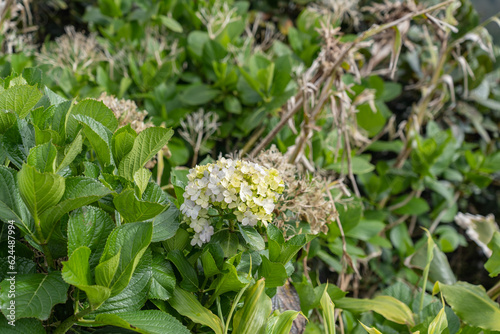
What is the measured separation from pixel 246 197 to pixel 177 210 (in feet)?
0.45

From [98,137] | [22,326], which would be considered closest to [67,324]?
[22,326]

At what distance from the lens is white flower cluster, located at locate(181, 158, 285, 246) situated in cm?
65

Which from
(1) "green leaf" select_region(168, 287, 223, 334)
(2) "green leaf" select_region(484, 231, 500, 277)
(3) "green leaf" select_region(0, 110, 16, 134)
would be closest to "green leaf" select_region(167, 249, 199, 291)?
(1) "green leaf" select_region(168, 287, 223, 334)

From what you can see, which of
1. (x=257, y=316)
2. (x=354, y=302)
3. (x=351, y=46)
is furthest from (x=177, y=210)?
(x=351, y=46)

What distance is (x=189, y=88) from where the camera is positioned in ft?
4.54

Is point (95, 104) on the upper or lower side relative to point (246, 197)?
upper

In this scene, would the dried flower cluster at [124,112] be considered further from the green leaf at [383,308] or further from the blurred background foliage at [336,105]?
the green leaf at [383,308]

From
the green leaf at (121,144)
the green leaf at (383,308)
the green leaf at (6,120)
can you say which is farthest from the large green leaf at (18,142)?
the green leaf at (383,308)

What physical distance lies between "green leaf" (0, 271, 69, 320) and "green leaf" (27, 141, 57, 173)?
0.52ft

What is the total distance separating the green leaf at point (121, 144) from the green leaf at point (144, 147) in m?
0.02

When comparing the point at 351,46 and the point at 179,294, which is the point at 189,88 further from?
the point at 179,294

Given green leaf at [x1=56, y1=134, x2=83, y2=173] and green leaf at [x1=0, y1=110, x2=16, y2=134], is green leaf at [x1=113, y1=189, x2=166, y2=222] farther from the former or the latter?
green leaf at [x1=0, y1=110, x2=16, y2=134]

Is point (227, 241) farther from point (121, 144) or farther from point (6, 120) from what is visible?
point (6, 120)

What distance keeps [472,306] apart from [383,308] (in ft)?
0.64
